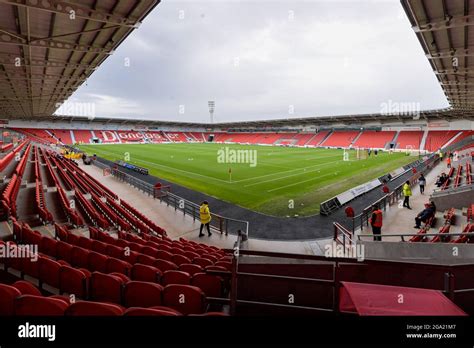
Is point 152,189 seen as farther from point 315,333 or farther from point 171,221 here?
point 315,333

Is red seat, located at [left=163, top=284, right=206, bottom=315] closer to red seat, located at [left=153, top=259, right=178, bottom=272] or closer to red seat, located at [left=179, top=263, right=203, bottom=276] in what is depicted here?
red seat, located at [left=179, top=263, right=203, bottom=276]

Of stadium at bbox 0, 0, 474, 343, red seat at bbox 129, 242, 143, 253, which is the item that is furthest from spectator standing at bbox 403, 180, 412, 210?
red seat at bbox 129, 242, 143, 253

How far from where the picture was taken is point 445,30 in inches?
399

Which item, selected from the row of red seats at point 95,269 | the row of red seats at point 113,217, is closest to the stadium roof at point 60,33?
the row of red seats at point 95,269

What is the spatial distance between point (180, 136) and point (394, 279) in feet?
307

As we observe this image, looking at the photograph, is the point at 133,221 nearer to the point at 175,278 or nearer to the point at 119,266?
the point at 119,266

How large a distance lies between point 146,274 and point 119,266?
2.08ft

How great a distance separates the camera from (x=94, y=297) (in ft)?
12.6

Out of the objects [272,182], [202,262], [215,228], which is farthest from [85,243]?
[272,182]

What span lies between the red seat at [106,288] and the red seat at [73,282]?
14 centimetres

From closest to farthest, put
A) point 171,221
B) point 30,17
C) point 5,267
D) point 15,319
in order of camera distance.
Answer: point 15,319, point 5,267, point 30,17, point 171,221

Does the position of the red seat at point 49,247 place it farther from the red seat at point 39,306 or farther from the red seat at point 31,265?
the red seat at point 39,306

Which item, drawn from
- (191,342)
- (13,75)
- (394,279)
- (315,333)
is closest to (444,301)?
(394,279)

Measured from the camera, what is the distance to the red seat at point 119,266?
15.0 feet
